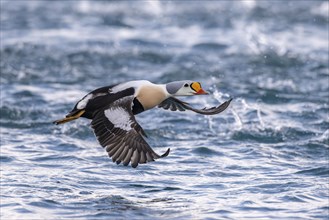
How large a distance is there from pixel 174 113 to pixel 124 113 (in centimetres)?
397

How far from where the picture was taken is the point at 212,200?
25.6 feet

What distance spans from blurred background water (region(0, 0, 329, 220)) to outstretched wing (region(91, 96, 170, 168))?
46cm

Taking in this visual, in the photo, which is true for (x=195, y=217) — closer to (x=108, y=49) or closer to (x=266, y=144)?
(x=266, y=144)

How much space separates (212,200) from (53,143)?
276 cm

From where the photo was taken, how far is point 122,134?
7520 millimetres

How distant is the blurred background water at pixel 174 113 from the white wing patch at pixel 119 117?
680 mm

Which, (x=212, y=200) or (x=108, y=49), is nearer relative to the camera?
(x=212, y=200)

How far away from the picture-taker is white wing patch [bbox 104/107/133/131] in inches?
296

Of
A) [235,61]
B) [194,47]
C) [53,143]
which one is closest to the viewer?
[53,143]

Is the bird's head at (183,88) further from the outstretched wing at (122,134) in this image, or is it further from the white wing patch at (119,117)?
the white wing patch at (119,117)

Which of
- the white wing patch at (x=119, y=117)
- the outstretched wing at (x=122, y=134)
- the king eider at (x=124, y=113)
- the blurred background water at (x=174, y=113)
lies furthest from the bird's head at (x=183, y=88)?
the blurred background water at (x=174, y=113)

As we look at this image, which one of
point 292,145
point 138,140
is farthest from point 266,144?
point 138,140

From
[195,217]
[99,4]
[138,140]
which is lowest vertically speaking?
[195,217]

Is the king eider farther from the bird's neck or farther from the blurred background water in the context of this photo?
the blurred background water
